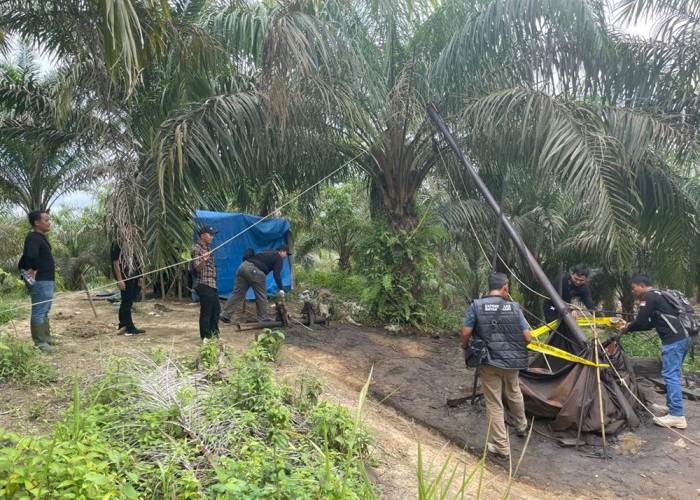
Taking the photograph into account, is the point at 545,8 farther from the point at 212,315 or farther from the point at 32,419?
the point at 32,419

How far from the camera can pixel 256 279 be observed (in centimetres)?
764

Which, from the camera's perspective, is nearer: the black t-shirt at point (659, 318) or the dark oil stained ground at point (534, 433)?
the dark oil stained ground at point (534, 433)

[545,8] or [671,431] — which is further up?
[545,8]

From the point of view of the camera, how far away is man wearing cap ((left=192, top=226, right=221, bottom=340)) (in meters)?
6.09

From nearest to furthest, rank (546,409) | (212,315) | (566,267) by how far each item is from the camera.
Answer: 1. (546,409)
2. (212,315)
3. (566,267)

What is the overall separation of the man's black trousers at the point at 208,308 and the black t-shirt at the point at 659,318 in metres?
4.60

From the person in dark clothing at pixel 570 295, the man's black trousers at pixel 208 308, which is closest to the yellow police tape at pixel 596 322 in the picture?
the person in dark clothing at pixel 570 295

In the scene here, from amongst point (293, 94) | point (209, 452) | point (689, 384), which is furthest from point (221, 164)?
point (689, 384)

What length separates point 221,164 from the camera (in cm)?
642

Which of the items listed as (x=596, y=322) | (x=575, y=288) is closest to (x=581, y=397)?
(x=596, y=322)

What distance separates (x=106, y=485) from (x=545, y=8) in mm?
7111

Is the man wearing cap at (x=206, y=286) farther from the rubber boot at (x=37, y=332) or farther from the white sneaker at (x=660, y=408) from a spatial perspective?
the white sneaker at (x=660, y=408)

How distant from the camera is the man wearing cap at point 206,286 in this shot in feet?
20.0

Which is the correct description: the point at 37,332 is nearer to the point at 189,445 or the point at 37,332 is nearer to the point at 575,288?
the point at 189,445
